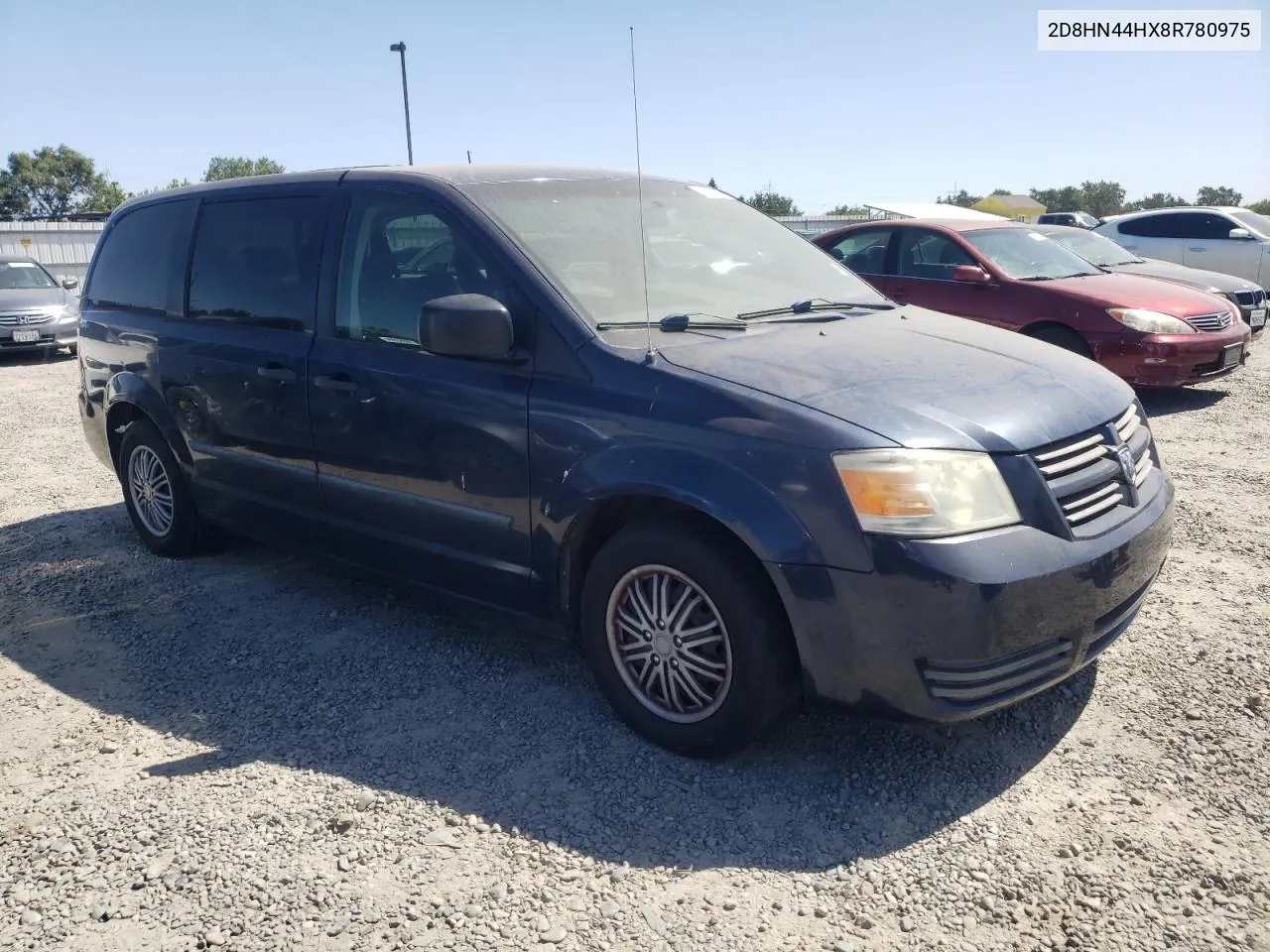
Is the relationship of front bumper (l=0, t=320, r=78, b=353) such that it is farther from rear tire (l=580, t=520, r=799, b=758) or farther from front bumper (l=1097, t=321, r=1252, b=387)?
rear tire (l=580, t=520, r=799, b=758)

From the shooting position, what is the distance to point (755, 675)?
115 inches

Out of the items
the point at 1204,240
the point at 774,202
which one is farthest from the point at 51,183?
the point at 1204,240

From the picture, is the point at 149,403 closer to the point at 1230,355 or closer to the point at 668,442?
the point at 668,442

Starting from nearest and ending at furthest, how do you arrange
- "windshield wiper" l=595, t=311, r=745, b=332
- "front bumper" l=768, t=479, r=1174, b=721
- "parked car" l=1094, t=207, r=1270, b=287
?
"front bumper" l=768, t=479, r=1174, b=721 → "windshield wiper" l=595, t=311, r=745, b=332 → "parked car" l=1094, t=207, r=1270, b=287

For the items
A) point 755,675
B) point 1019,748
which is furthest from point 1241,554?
point 755,675

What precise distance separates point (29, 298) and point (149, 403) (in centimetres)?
1097

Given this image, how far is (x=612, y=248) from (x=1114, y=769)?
95.1 inches

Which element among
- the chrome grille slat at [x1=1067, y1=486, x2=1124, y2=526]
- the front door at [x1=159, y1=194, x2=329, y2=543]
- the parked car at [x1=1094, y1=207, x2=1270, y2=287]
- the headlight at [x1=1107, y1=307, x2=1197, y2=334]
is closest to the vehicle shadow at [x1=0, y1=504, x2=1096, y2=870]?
the front door at [x1=159, y1=194, x2=329, y2=543]

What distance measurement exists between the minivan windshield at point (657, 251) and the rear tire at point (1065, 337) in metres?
4.63

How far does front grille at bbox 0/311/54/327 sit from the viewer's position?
13578 mm

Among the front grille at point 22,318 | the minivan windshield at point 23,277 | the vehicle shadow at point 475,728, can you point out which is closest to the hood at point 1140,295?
the vehicle shadow at point 475,728

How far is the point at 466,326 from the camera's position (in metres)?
3.28

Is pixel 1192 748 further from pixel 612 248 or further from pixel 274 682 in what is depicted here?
pixel 274 682

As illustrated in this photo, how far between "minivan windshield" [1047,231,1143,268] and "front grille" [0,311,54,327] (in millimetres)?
12853
